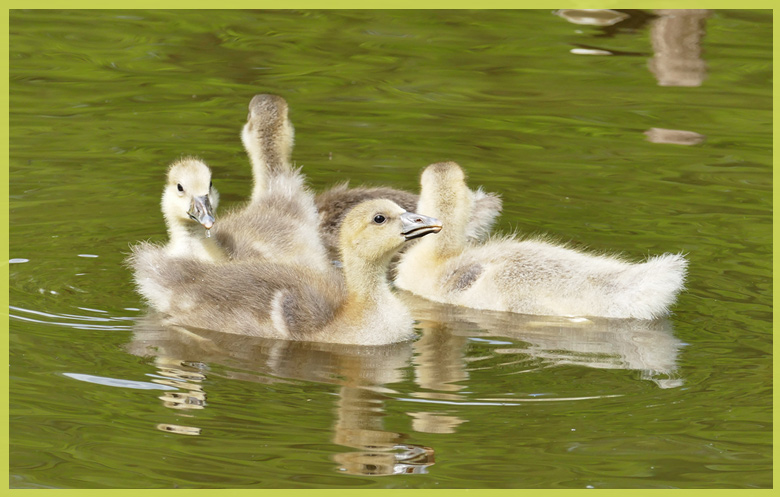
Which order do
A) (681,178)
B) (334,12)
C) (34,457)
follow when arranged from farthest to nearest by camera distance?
(334,12), (681,178), (34,457)

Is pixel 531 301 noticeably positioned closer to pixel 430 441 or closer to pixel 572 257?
pixel 572 257

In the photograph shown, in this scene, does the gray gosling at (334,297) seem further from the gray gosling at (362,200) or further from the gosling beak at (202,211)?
the gray gosling at (362,200)

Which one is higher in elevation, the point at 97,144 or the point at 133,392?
the point at 97,144

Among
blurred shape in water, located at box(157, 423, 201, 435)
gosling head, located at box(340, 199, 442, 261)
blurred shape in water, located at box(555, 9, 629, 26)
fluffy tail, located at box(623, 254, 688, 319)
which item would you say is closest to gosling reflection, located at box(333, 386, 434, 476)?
blurred shape in water, located at box(157, 423, 201, 435)

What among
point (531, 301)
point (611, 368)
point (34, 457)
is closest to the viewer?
point (34, 457)

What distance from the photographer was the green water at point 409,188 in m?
5.90

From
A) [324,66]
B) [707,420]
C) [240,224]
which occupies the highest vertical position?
[324,66]

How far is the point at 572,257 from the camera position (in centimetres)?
797

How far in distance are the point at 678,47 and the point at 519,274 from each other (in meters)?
6.11

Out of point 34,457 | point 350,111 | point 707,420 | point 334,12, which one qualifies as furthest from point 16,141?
point 707,420

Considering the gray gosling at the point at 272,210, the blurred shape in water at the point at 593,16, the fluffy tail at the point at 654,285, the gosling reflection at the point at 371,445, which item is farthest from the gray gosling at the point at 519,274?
the blurred shape in water at the point at 593,16

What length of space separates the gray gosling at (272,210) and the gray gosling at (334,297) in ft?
2.03

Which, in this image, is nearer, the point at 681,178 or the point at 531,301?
the point at 531,301

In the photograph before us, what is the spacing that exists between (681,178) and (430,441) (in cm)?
498
